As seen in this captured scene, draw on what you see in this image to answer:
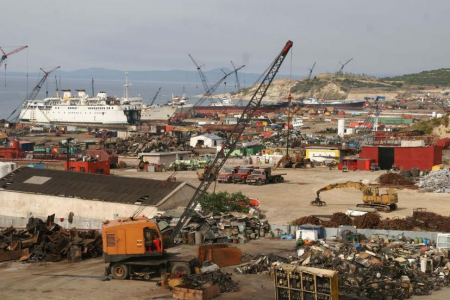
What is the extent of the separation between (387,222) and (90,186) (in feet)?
45.6

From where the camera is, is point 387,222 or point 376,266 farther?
point 387,222

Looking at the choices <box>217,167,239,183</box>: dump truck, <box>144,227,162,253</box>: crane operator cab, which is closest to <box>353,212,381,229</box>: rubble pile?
<box>144,227,162,253</box>: crane operator cab

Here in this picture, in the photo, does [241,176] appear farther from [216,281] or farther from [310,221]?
[216,281]

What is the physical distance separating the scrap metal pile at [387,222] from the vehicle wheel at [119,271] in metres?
11.0

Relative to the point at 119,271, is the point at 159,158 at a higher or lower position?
higher

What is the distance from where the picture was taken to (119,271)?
1984 cm

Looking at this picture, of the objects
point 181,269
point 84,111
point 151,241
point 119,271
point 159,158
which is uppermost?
point 84,111

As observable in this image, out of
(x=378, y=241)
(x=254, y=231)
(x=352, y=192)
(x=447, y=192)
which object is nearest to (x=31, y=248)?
→ (x=254, y=231)

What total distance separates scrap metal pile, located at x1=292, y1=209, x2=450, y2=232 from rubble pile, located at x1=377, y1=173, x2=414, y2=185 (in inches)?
564

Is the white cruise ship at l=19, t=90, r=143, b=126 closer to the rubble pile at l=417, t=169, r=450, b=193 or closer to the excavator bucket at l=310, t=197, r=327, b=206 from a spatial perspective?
the rubble pile at l=417, t=169, r=450, b=193

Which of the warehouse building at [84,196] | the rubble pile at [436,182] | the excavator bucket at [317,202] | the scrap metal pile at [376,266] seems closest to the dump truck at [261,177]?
the excavator bucket at [317,202]

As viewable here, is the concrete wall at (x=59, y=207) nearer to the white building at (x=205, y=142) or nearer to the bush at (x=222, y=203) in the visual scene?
the bush at (x=222, y=203)

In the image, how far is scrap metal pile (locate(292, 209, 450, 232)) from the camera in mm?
27656

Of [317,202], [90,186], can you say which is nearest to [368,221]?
[317,202]
